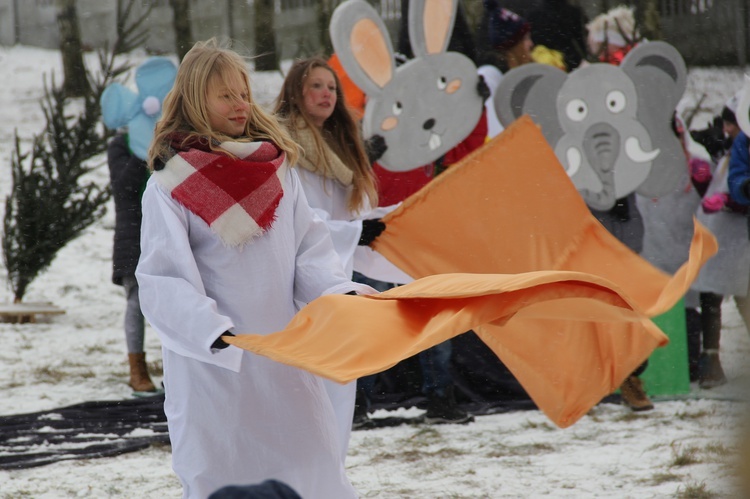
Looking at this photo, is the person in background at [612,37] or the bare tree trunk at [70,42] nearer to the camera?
the person in background at [612,37]

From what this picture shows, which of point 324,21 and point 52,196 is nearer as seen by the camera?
point 52,196

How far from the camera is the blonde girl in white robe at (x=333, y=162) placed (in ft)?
14.3

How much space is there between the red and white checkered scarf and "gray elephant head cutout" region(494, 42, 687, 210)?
10.7 ft

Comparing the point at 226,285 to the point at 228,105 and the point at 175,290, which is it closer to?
the point at 175,290

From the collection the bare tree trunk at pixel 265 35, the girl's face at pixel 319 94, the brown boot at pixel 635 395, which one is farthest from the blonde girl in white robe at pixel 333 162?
the bare tree trunk at pixel 265 35

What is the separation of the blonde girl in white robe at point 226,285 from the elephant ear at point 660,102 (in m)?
3.42

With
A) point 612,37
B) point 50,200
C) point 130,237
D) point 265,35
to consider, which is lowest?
point 50,200

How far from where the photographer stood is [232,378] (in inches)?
108

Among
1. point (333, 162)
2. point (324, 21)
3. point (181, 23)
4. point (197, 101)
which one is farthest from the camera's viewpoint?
point (181, 23)

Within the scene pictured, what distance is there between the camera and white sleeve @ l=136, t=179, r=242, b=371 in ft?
8.45

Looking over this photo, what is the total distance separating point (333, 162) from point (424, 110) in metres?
1.32

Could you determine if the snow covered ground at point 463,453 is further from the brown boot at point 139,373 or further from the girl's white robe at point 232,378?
the girl's white robe at point 232,378

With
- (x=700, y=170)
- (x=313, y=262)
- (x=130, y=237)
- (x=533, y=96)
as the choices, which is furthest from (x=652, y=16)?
(x=313, y=262)

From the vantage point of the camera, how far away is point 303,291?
294 cm
